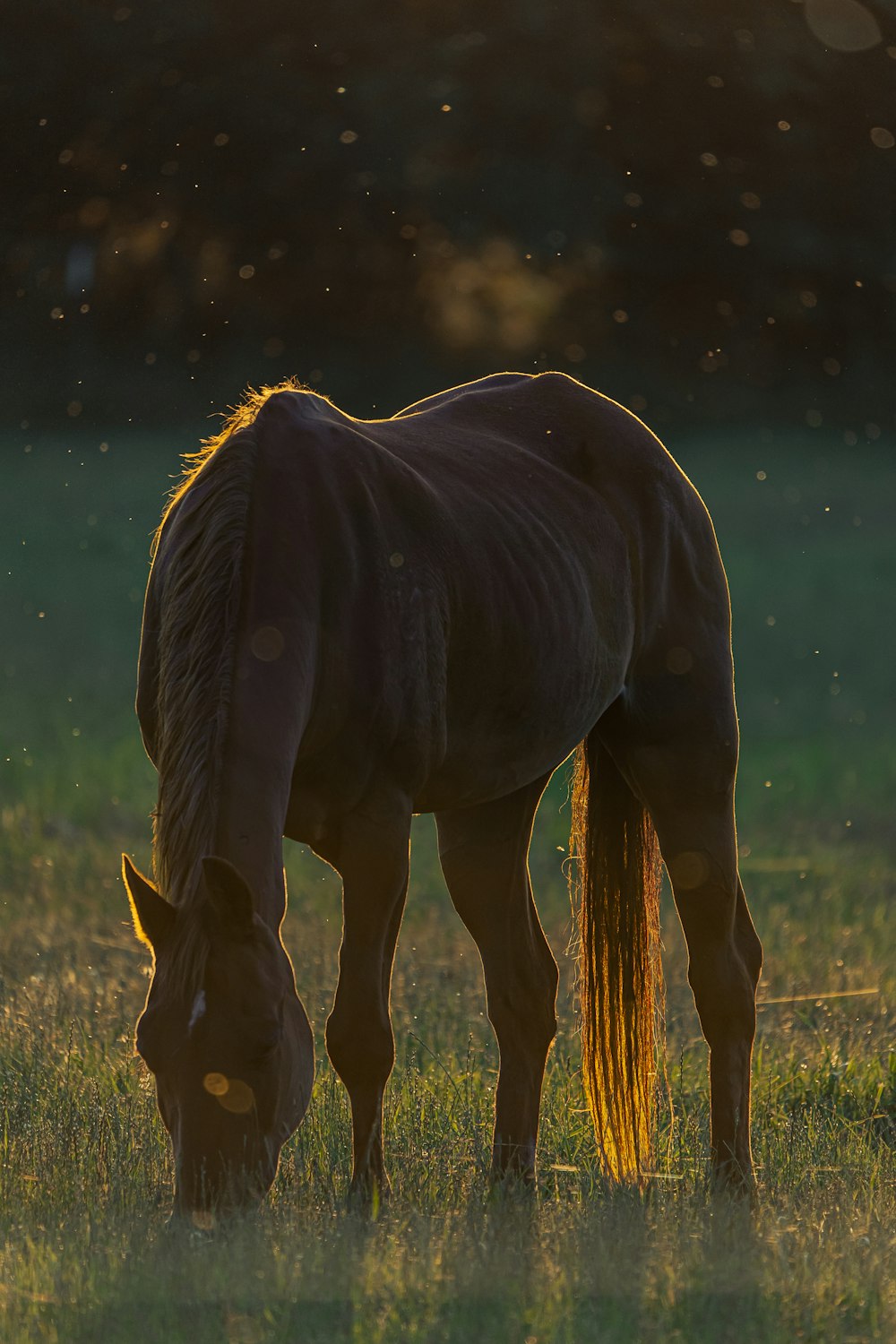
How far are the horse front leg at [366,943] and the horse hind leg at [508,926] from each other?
1.23 metres

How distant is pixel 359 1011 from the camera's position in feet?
14.4

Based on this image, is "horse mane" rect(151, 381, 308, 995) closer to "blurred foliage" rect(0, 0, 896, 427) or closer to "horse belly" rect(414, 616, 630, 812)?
"horse belly" rect(414, 616, 630, 812)

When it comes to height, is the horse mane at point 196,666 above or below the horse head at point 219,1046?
above

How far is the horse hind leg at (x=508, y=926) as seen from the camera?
5.64 meters

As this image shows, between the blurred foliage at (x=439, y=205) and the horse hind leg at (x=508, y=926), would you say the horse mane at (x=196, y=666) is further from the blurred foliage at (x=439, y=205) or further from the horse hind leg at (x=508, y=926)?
the blurred foliage at (x=439, y=205)

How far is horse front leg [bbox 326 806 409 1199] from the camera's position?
14.4ft

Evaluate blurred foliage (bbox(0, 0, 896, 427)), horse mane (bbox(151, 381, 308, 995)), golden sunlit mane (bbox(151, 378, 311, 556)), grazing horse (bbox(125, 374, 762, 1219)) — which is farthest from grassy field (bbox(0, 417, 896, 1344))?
blurred foliage (bbox(0, 0, 896, 427))

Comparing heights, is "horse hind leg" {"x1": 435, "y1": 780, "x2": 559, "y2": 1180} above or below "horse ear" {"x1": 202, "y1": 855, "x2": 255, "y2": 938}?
below

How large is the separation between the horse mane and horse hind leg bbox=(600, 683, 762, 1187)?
6.66 feet

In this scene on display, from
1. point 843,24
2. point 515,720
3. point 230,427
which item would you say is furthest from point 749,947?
point 843,24

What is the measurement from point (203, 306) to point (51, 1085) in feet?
129

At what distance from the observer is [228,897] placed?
347 centimetres

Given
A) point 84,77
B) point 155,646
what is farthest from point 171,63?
point 155,646

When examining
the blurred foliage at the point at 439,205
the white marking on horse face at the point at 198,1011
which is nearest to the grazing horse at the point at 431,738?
the white marking on horse face at the point at 198,1011
